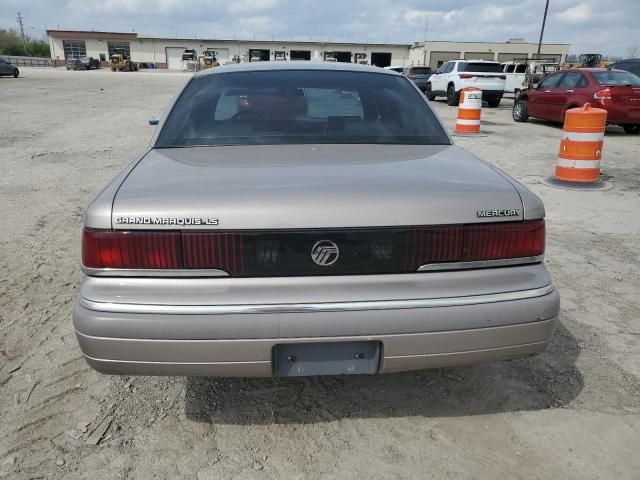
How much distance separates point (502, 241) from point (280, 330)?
972mm

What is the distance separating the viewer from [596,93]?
11.8 m

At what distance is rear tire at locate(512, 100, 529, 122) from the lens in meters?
15.0

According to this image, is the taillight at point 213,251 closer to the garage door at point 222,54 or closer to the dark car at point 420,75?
the dark car at point 420,75

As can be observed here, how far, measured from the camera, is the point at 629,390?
277cm

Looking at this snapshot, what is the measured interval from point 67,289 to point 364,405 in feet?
8.22

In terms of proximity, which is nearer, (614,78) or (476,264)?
(476,264)

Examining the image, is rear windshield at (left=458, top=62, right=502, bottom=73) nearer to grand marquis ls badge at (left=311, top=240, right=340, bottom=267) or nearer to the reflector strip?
the reflector strip

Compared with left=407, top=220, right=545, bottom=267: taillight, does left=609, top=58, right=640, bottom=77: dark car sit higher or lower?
higher

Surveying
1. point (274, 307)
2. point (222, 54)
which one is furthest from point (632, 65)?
point (222, 54)

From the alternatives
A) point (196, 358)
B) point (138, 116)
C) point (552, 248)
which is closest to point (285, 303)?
point (196, 358)

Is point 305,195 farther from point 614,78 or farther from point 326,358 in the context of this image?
point 614,78

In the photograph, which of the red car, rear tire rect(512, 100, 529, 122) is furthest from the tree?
the red car

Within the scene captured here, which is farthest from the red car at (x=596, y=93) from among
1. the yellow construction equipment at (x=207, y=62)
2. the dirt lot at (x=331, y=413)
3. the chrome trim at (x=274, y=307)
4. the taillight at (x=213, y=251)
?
the yellow construction equipment at (x=207, y=62)

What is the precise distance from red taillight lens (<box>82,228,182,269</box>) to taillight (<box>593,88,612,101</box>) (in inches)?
487
